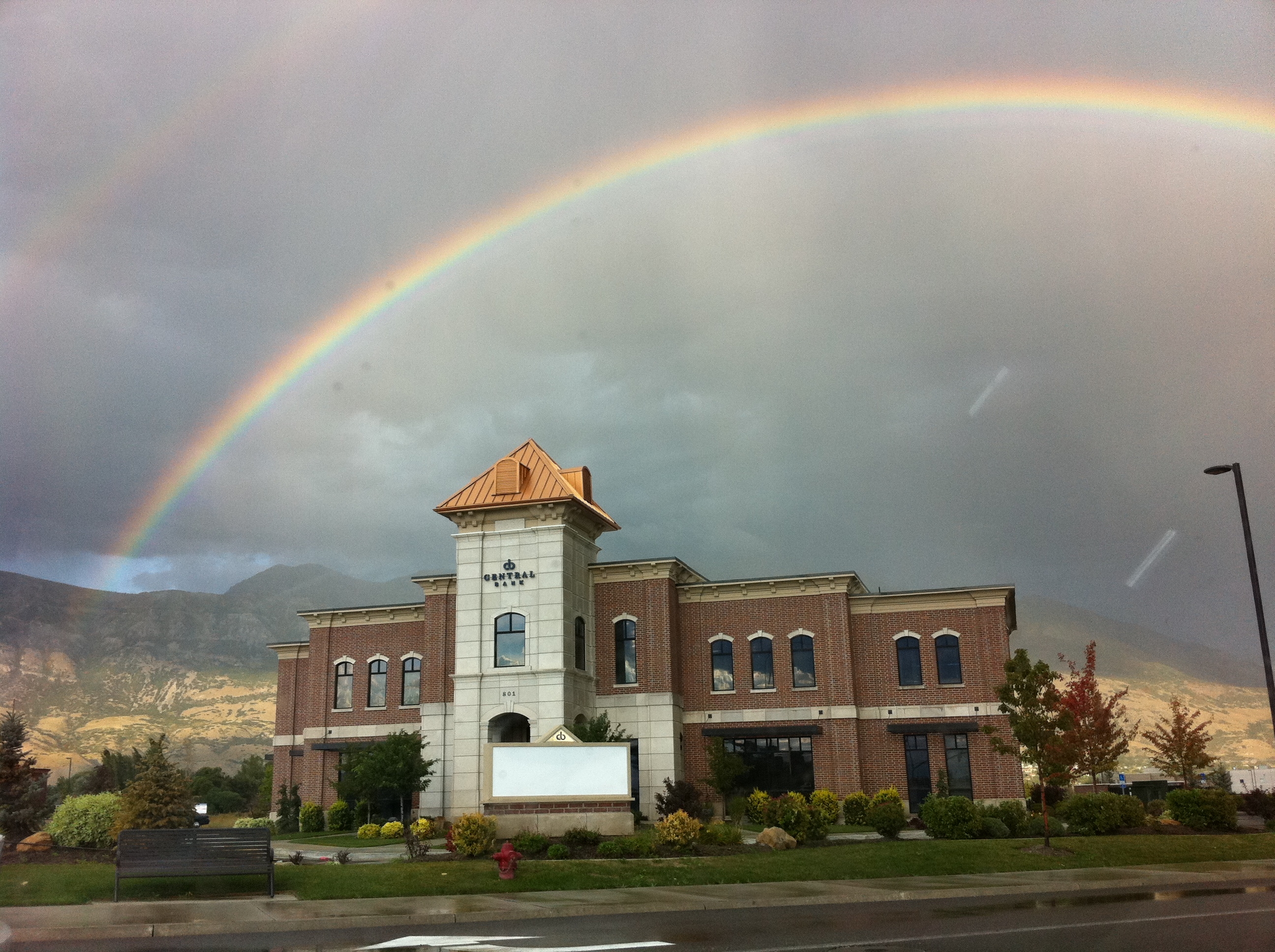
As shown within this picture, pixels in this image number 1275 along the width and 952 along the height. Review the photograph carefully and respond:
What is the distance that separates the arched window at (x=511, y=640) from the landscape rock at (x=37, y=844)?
1883 centimetres

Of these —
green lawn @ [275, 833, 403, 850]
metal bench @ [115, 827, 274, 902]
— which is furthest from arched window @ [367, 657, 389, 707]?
metal bench @ [115, 827, 274, 902]

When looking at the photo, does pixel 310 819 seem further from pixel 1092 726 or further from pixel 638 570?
pixel 1092 726

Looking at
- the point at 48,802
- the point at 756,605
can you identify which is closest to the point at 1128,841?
the point at 756,605

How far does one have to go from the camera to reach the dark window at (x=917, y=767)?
39.1 meters

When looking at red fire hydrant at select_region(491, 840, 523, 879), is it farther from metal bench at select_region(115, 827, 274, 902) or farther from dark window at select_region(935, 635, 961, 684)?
dark window at select_region(935, 635, 961, 684)

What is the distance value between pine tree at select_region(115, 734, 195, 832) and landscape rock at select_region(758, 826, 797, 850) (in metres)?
13.4

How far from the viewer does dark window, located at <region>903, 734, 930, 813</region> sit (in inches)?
1538

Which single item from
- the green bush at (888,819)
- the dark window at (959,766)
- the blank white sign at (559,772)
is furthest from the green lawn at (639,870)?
the dark window at (959,766)

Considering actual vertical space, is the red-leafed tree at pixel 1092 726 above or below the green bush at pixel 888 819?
above

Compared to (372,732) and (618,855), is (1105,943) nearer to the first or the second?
(618,855)

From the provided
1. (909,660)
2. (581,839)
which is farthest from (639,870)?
(909,660)

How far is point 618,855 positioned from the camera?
909 inches

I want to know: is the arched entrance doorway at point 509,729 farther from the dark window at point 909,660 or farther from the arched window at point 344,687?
the dark window at point 909,660

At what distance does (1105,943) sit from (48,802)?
34.7 metres
